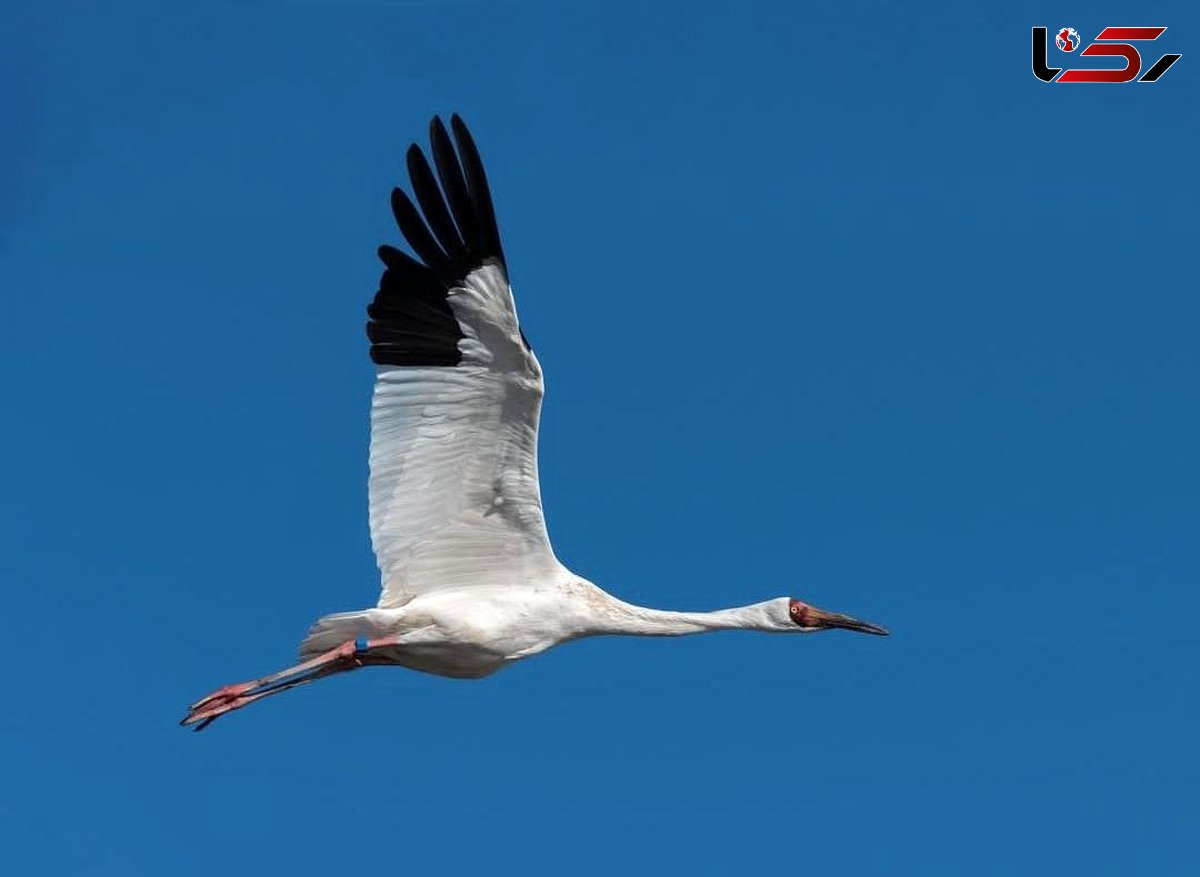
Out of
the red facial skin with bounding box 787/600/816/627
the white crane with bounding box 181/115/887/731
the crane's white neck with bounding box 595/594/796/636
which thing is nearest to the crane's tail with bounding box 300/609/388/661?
the white crane with bounding box 181/115/887/731

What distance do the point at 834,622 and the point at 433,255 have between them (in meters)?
5.50

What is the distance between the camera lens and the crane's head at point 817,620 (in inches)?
834

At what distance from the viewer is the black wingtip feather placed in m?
19.1

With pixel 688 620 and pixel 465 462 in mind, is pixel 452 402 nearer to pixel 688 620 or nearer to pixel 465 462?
pixel 465 462

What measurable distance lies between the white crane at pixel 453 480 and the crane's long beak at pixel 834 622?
144cm

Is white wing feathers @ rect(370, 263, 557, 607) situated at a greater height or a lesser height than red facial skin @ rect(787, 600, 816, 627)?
greater

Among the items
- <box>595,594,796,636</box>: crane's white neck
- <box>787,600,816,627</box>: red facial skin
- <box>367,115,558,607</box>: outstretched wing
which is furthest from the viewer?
<box>787,600,816,627</box>: red facial skin

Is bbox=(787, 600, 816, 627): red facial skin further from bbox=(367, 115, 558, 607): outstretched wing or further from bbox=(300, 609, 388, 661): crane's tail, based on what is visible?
bbox=(300, 609, 388, 661): crane's tail

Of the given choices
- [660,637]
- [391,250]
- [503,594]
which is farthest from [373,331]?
[660,637]

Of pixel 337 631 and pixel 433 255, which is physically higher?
pixel 433 255

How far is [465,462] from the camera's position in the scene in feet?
64.1

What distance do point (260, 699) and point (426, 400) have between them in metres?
3.16

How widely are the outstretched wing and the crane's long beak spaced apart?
2.86 meters

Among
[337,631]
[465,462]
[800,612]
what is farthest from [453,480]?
[800,612]
